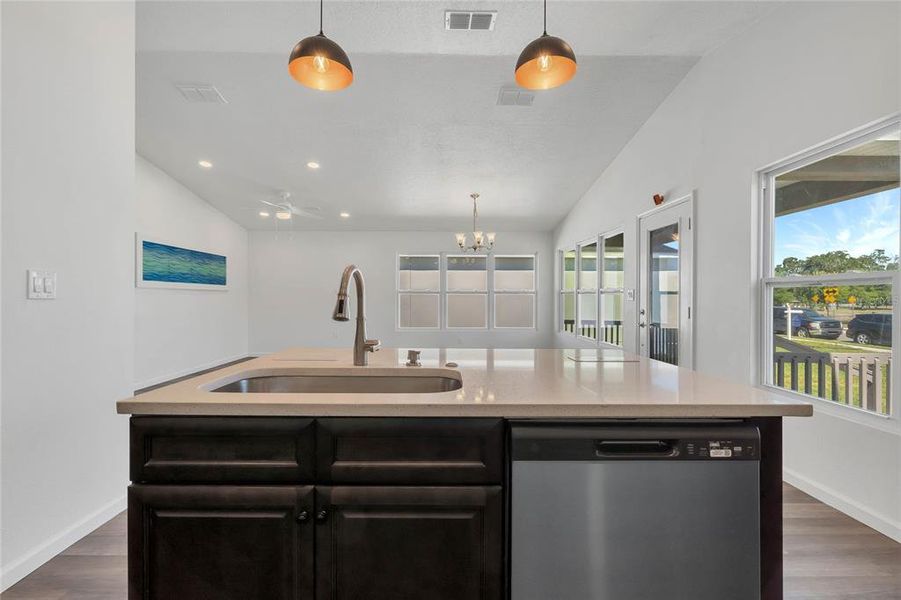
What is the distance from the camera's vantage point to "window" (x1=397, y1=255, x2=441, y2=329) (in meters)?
8.47

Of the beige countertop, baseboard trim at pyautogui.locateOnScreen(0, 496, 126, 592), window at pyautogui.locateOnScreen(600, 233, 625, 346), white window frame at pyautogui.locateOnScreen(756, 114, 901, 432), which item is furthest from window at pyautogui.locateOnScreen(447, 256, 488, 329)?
the beige countertop

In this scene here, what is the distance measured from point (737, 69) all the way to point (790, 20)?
1.55ft

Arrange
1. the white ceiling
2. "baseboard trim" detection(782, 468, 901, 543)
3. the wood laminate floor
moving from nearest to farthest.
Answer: the wood laminate floor → "baseboard trim" detection(782, 468, 901, 543) → the white ceiling

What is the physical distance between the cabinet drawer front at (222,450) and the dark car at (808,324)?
3042mm

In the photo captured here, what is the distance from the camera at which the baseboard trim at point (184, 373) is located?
18.0 feet

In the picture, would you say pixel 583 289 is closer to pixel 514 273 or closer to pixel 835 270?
pixel 514 273

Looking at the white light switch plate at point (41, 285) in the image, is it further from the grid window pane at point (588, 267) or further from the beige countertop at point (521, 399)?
the grid window pane at point (588, 267)

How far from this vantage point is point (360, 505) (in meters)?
1.13

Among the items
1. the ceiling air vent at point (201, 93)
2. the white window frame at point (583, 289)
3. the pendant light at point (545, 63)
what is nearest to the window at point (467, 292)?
the white window frame at point (583, 289)

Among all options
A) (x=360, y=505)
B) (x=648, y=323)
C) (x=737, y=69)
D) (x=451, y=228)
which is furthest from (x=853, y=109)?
(x=451, y=228)

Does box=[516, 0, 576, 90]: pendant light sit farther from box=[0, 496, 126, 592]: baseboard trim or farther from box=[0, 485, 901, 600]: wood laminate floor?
box=[0, 496, 126, 592]: baseboard trim

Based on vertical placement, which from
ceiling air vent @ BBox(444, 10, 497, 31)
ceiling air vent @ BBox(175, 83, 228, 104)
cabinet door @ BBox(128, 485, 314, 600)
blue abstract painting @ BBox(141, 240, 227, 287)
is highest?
ceiling air vent @ BBox(444, 10, 497, 31)

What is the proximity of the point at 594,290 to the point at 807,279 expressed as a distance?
355 centimetres

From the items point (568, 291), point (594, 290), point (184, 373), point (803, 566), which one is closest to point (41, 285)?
point (803, 566)
